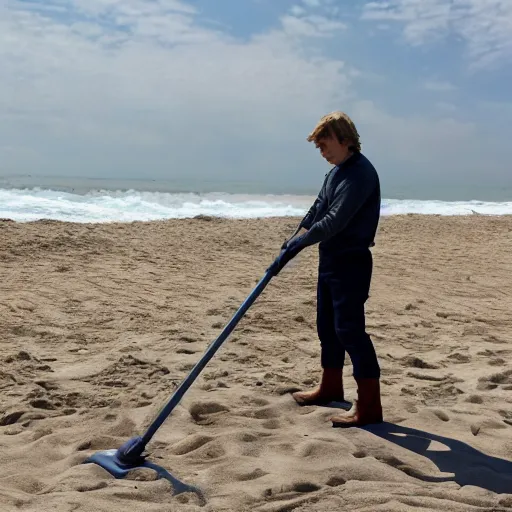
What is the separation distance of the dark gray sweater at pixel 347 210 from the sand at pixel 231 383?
0.94m

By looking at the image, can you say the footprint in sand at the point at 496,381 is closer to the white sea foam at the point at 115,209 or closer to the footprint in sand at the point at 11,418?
the footprint in sand at the point at 11,418

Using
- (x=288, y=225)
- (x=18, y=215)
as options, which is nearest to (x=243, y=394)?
(x=288, y=225)

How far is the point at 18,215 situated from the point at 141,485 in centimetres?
1132

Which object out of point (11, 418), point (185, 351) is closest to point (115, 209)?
point (185, 351)

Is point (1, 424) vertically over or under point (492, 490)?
under

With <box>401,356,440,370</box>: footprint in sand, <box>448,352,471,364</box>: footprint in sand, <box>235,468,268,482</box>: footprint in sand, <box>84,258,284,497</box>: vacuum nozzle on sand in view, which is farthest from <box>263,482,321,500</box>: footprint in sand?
<box>448,352,471,364</box>: footprint in sand

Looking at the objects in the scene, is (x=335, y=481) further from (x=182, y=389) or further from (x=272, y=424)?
(x=182, y=389)

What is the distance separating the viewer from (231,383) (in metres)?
4.09

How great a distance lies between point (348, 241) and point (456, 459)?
1.14m

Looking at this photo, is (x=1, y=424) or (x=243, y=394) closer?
(x=1, y=424)

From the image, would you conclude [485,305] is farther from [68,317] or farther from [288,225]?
[288,225]

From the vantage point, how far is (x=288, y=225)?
11062 millimetres

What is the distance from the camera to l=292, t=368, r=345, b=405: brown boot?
3.68 meters

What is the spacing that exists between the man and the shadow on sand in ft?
0.48
